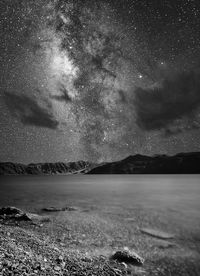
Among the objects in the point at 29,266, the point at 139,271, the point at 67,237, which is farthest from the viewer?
the point at 67,237

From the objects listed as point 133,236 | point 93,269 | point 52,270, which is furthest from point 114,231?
point 52,270

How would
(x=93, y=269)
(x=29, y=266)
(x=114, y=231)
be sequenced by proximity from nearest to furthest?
1. (x=29, y=266)
2. (x=93, y=269)
3. (x=114, y=231)

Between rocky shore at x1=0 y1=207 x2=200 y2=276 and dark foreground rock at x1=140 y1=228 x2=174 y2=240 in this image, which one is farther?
dark foreground rock at x1=140 y1=228 x2=174 y2=240

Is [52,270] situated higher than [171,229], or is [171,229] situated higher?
[52,270]

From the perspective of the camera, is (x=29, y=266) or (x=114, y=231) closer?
(x=29, y=266)

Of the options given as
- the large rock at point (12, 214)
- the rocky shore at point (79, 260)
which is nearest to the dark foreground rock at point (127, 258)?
the rocky shore at point (79, 260)

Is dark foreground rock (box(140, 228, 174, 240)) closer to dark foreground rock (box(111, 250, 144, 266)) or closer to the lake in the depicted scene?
the lake

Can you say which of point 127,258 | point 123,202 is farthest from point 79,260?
point 123,202

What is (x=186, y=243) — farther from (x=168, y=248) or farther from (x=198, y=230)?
(x=198, y=230)

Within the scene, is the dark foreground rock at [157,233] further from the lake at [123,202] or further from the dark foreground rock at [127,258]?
the dark foreground rock at [127,258]

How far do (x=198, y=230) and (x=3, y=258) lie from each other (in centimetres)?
1674

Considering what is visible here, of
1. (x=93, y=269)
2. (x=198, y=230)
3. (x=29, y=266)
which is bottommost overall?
(x=198, y=230)

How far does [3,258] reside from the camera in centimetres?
720

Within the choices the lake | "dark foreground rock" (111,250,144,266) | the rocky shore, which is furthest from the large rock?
"dark foreground rock" (111,250,144,266)
